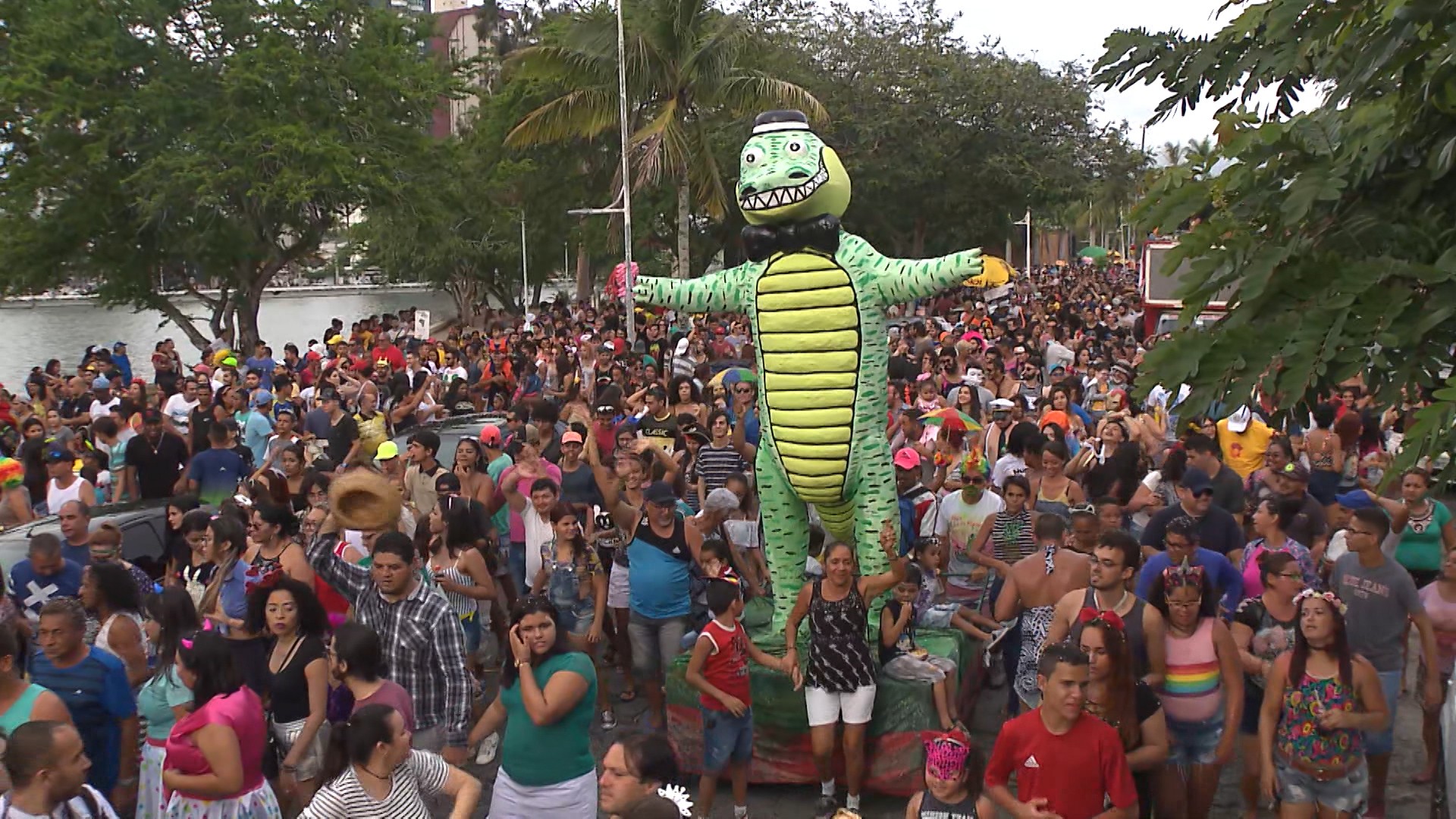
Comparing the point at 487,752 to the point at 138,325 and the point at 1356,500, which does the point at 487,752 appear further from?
the point at 138,325

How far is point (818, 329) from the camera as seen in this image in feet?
21.3

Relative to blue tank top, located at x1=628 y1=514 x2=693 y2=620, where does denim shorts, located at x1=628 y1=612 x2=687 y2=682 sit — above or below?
below

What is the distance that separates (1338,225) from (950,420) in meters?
5.03

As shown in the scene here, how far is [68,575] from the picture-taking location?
6.45 metres

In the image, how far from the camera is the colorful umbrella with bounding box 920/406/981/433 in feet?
28.2

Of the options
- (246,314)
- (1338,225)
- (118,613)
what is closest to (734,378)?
(118,613)

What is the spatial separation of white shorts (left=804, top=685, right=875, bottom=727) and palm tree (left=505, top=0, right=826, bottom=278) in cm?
1327

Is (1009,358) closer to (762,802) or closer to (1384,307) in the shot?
(762,802)

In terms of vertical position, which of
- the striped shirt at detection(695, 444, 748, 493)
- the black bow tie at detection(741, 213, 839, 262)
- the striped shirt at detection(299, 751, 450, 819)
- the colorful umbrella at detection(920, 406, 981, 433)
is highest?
the black bow tie at detection(741, 213, 839, 262)

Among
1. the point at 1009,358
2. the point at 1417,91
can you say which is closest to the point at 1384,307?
the point at 1417,91

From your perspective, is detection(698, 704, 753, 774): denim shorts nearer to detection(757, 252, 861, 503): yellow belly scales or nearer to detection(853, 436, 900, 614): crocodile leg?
detection(853, 436, 900, 614): crocodile leg

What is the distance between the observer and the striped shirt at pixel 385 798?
4059 mm

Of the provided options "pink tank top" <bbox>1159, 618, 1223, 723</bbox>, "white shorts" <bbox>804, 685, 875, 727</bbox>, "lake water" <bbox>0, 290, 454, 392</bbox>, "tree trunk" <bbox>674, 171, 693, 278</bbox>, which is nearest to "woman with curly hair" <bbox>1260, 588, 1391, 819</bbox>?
"pink tank top" <bbox>1159, 618, 1223, 723</bbox>

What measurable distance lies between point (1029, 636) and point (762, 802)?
1469 mm
